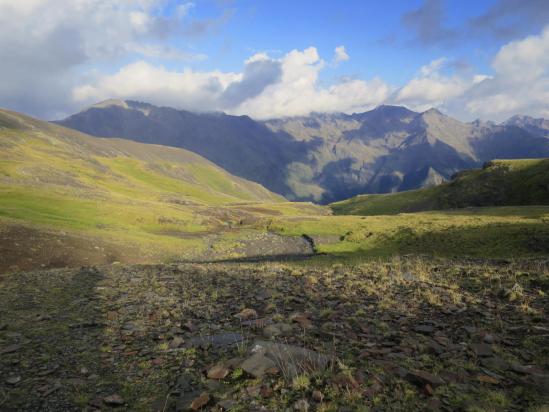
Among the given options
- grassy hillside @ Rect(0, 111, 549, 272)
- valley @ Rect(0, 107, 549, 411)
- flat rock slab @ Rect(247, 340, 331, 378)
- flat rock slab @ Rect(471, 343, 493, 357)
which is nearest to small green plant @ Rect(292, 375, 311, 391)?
→ valley @ Rect(0, 107, 549, 411)

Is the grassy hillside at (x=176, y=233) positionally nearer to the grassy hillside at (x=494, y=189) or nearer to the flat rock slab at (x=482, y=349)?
the grassy hillside at (x=494, y=189)

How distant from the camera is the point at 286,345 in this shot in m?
11.5

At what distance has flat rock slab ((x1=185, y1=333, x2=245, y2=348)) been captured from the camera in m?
12.5

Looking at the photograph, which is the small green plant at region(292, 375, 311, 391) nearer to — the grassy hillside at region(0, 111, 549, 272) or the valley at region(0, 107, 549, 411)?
the valley at region(0, 107, 549, 411)

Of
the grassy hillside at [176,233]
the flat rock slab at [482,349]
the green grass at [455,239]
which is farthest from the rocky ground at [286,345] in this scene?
the green grass at [455,239]

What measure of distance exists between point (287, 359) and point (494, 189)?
14812 cm

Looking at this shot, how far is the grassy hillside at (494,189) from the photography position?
121m

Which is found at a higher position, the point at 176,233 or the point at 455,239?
the point at 455,239

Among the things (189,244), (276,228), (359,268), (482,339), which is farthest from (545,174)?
(482,339)

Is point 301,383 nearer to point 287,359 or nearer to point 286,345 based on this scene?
point 287,359

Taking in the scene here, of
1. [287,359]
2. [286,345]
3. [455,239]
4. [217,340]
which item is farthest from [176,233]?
[287,359]

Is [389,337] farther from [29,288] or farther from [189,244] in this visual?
[189,244]

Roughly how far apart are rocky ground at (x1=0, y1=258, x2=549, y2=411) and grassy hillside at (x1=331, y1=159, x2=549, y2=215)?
12103 centimetres

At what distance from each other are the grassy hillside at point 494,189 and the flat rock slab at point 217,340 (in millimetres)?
128483
